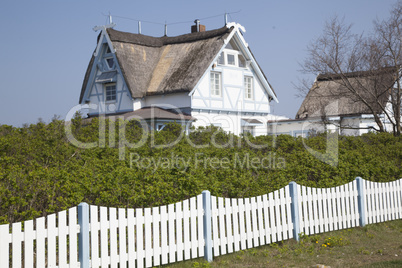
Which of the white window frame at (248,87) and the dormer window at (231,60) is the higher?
the dormer window at (231,60)

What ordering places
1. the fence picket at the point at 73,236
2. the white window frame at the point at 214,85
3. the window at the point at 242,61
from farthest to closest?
the window at the point at 242,61
the white window frame at the point at 214,85
the fence picket at the point at 73,236

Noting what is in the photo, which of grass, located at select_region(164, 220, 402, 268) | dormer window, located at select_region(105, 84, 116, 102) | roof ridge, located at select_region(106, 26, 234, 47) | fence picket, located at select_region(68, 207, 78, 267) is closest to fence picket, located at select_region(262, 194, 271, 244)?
grass, located at select_region(164, 220, 402, 268)

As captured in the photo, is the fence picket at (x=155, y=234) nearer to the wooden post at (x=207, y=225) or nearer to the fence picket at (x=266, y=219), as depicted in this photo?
the wooden post at (x=207, y=225)

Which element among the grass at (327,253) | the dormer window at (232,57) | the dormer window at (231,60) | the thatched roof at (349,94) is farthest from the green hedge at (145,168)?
the dormer window at (231,60)

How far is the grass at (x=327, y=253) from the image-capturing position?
24.2ft

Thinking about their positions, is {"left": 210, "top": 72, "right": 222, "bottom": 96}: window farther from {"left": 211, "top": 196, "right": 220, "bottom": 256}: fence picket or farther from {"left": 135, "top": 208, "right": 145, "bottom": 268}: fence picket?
{"left": 135, "top": 208, "right": 145, "bottom": 268}: fence picket

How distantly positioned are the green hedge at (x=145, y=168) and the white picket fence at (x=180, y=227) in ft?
1.37

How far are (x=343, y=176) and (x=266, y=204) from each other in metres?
3.85

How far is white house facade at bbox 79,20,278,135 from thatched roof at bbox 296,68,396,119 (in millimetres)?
4845

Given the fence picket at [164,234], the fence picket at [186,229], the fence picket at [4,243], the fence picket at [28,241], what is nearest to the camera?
the fence picket at [4,243]

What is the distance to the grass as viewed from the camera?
737cm

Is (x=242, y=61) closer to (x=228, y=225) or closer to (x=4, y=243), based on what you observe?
(x=228, y=225)

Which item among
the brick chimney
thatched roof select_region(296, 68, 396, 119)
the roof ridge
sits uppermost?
the brick chimney

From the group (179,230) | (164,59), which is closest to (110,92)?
(164,59)
